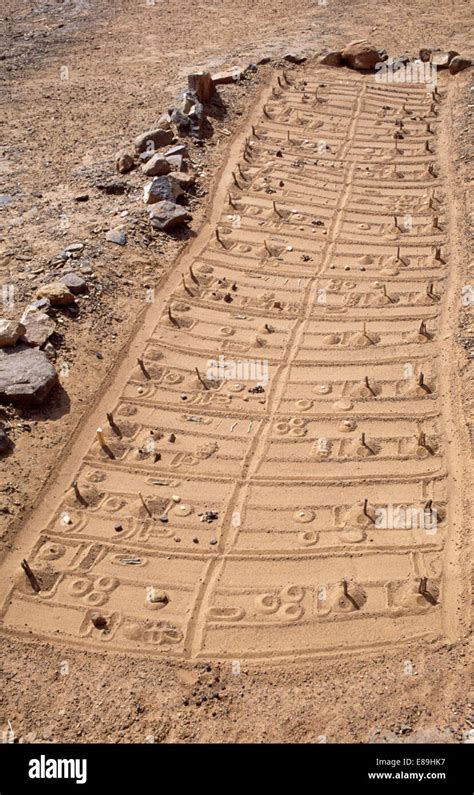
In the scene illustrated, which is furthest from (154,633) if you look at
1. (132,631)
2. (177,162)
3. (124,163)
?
(124,163)

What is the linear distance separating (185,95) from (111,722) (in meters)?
12.5

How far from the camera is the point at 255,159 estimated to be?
45.9ft

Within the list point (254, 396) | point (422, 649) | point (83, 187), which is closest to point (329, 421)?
point (254, 396)

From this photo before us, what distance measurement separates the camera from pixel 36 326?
377 inches

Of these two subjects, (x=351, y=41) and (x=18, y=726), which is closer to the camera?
(x=18, y=726)

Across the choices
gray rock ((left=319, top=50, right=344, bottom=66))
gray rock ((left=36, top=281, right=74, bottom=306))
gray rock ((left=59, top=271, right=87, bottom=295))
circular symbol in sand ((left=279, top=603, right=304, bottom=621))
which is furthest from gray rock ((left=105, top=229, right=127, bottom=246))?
gray rock ((left=319, top=50, right=344, bottom=66))

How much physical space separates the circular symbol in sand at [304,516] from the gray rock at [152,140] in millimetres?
8597

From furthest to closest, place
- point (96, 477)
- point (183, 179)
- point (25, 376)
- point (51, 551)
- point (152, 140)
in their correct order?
point (152, 140) < point (183, 179) < point (25, 376) < point (96, 477) < point (51, 551)

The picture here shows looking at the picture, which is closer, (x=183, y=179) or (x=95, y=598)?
(x=95, y=598)

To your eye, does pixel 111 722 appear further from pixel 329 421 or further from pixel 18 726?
pixel 329 421

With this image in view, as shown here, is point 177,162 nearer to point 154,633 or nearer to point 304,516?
point 304,516

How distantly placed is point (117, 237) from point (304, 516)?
5904 millimetres

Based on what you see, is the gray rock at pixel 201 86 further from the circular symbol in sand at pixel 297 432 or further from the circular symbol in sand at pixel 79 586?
the circular symbol in sand at pixel 79 586

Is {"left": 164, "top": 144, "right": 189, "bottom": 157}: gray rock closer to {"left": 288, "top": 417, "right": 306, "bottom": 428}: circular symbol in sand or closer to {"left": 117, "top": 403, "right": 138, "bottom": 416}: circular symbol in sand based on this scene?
{"left": 117, "top": 403, "right": 138, "bottom": 416}: circular symbol in sand
